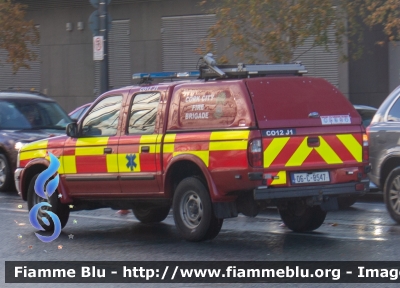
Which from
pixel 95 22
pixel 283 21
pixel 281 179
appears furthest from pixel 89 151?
pixel 283 21

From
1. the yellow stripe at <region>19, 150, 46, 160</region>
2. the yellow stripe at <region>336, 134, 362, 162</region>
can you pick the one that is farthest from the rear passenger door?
the yellow stripe at <region>336, 134, 362, 162</region>

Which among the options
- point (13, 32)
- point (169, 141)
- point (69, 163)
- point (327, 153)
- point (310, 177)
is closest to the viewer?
point (310, 177)

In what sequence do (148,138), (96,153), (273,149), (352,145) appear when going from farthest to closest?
(96,153), (148,138), (352,145), (273,149)

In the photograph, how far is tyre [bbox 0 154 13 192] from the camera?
15.4 metres

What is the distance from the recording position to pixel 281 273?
7.48 metres

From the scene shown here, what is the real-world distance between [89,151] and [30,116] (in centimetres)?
620

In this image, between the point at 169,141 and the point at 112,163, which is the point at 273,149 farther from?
the point at 112,163

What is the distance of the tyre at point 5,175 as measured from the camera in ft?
50.4

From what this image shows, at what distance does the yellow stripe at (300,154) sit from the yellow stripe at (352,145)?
0.46 metres

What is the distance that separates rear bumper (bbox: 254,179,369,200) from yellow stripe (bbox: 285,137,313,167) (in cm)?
26

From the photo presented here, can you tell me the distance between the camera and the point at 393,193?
10.4 metres

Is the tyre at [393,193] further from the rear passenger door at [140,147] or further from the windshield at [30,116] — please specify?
the windshield at [30,116]

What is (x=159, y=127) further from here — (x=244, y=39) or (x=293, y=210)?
(x=244, y=39)

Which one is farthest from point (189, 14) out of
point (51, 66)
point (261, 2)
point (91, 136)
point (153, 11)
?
point (91, 136)
